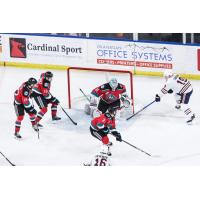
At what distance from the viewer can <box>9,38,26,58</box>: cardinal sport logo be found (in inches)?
190

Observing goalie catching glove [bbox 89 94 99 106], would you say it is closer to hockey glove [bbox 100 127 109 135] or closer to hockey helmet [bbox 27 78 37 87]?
hockey glove [bbox 100 127 109 135]

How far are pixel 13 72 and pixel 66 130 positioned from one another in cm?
61

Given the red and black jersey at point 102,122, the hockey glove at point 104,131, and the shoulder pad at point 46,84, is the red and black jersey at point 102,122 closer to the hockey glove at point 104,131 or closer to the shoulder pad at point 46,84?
the hockey glove at point 104,131

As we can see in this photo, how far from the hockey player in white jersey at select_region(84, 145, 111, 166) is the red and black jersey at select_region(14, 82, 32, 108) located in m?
0.65

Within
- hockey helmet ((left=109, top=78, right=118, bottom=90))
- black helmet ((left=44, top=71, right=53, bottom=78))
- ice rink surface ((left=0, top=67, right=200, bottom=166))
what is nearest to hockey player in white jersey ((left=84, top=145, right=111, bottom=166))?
ice rink surface ((left=0, top=67, right=200, bottom=166))

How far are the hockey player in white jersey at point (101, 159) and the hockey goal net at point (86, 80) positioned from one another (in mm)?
373

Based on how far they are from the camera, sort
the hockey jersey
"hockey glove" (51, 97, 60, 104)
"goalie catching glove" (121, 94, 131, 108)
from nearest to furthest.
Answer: the hockey jersey, "goalie catching glove" (121, 94, 131, 108), "hockey glove" (51, 97, 60, 104)

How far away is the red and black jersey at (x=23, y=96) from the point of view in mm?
4863

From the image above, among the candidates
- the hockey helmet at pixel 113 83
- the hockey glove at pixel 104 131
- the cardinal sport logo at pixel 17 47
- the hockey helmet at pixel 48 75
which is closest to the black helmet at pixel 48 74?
the hockey helmet at pixel 48 75

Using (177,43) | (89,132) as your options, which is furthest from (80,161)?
(177,43)

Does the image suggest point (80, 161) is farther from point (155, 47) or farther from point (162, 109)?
point (155, 47)

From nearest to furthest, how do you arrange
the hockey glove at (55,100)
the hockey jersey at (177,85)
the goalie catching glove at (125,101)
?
the hockey jersey at (177,85), the goalie catching glove at (125,101), the hockey glove at (55,100)

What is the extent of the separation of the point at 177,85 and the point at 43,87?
3.36ft

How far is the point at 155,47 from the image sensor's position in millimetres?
4586
